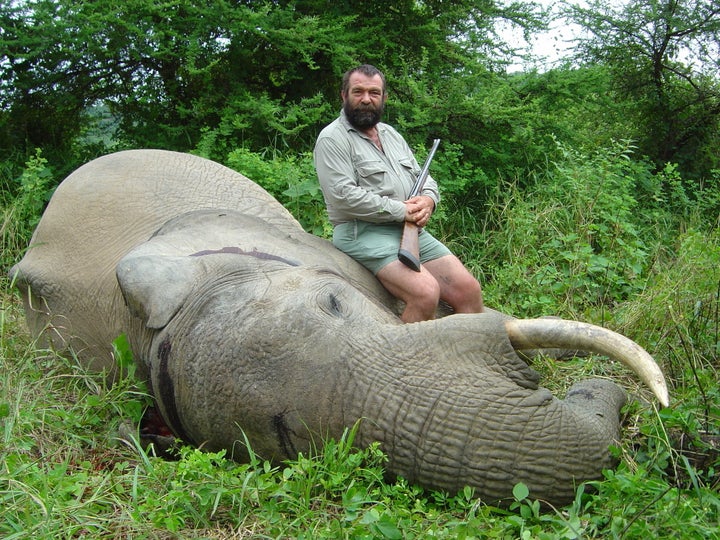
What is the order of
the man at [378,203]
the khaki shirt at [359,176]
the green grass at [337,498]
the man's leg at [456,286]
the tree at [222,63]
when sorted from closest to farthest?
1. the green grass at [337,498]
2. the man at [378,203]
3. the khaki shirt at [359,176]
4. the man's leg at [456,286]
5. the tree at [222,63]

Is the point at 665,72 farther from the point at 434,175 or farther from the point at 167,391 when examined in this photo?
the point at 167,391

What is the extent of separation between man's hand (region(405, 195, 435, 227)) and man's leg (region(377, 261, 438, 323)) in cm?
31

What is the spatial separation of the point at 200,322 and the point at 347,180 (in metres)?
1.51

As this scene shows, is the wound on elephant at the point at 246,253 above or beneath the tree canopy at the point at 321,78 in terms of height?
beneath

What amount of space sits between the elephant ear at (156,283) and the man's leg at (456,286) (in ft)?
5.20

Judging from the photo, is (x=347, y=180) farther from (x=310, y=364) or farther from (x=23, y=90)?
(x=23, y=90)

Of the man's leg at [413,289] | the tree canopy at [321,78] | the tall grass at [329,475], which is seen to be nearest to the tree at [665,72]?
the tree canopy at [321,78]

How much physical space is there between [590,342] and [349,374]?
2.88ft

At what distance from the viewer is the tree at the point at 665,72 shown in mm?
8961

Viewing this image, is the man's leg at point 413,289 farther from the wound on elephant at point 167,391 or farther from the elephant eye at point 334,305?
the wound on elephant at point 167,391

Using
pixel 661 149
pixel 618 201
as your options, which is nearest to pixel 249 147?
pixel 618 201

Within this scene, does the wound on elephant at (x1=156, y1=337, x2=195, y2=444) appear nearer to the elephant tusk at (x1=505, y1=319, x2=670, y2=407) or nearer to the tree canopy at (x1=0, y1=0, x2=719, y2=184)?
the elephant tusk at (x1=505, y1=319, x2=670, y2=407)

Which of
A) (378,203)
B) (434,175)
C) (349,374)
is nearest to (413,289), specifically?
(378,203)

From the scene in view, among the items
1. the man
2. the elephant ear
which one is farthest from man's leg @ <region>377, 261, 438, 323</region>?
the elephant ear
